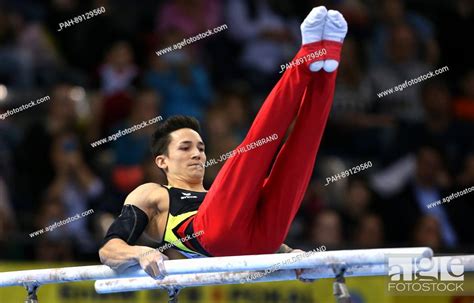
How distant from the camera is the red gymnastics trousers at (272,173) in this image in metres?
4.88

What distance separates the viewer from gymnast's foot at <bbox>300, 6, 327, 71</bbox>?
15.8ft

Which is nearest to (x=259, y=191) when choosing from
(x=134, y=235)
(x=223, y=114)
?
(x=134, y=235)

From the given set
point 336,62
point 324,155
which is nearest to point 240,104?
point 324,155

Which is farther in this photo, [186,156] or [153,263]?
[186,156]

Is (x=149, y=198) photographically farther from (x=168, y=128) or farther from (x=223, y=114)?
(x=223, y=114)

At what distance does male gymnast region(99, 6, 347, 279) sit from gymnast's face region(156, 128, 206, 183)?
245 millimetres

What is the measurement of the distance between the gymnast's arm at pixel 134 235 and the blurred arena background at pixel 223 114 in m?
2.38

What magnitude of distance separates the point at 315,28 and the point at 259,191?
975 millimetres

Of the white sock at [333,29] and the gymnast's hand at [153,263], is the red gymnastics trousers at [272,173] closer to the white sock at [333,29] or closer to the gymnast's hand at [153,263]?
the white sock at [333,29]

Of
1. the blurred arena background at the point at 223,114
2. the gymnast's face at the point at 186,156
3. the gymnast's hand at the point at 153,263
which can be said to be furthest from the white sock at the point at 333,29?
the blurred arena background at the point at 223,114

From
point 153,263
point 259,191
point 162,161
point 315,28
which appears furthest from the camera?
point 162,161

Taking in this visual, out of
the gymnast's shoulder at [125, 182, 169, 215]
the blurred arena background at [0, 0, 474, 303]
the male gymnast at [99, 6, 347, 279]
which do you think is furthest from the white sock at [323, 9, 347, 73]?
the blurred arena background at [0, 0, 474, 303]

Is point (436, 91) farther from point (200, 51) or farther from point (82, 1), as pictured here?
point (82, 1)

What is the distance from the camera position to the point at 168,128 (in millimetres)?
5648
